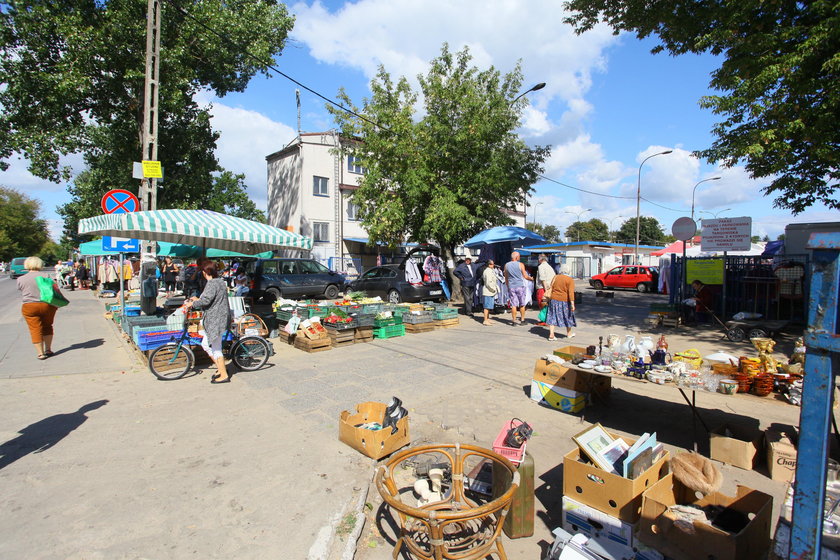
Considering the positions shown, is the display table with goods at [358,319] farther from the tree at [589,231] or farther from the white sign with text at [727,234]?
the tree at [589,231]

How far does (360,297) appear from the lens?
469 inches

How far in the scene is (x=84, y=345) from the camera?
9.16 meters

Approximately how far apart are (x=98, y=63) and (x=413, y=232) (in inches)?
533

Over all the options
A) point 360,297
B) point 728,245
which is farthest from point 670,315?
point 360,297

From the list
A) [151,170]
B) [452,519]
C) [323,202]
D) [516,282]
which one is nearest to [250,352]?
[151,170]

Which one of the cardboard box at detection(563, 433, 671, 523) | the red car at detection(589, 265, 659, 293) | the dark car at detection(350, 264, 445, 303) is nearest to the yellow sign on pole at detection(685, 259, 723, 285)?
the dark car at detection(350, 264, 445, 303)

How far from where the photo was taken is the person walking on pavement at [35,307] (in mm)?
7602

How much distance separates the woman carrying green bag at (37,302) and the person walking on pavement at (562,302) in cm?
951

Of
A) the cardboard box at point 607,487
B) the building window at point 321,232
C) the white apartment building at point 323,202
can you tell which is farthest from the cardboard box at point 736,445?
the building window at point 321,232

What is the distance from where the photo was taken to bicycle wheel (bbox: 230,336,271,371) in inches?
274

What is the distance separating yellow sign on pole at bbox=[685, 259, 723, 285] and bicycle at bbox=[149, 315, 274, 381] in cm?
1176

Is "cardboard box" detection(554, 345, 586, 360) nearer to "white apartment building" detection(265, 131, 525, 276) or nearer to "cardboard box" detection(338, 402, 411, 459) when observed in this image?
"cardboard box" detection(338, 402, 411, 459)

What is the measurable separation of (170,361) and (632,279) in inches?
995

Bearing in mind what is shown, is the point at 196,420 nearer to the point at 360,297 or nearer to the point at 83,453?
the point at 83,453
